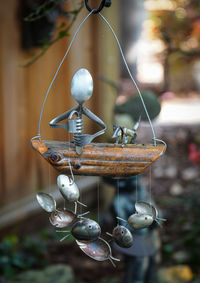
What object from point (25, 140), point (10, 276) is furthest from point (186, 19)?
point (10, 276)

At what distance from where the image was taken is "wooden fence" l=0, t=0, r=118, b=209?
11.3ft

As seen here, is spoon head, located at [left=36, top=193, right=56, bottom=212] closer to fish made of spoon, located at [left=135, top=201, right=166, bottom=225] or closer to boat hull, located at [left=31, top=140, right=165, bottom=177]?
boat hull, located at [left=31, top=140, right=165, bottom=177]

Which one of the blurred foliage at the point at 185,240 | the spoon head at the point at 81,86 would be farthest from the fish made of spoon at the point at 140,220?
the blurred foliage at the point at 185,240

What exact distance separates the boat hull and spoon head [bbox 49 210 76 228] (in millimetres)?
128

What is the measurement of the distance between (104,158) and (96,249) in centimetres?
28

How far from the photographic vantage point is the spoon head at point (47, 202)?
51.3 inches

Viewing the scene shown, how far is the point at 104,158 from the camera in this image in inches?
50.9

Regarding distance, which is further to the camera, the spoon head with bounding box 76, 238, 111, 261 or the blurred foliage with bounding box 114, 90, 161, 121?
the blurred foliage with bounding box 114, 90, 161, 121

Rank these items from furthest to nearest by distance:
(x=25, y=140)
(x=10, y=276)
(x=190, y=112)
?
(x=190, y=112), (x=25, y=140), (x=10, y=276)

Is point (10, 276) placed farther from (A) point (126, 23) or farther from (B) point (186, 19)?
(A) point (126, 23)

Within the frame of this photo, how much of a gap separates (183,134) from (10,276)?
14.1ft

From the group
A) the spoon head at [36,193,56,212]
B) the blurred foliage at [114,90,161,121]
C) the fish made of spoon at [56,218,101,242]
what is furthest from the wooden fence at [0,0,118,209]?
the fish made of spoon at [56,218,101,242]

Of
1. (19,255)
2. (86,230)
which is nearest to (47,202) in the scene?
(86,230)

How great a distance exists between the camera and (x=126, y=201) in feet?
8.23
